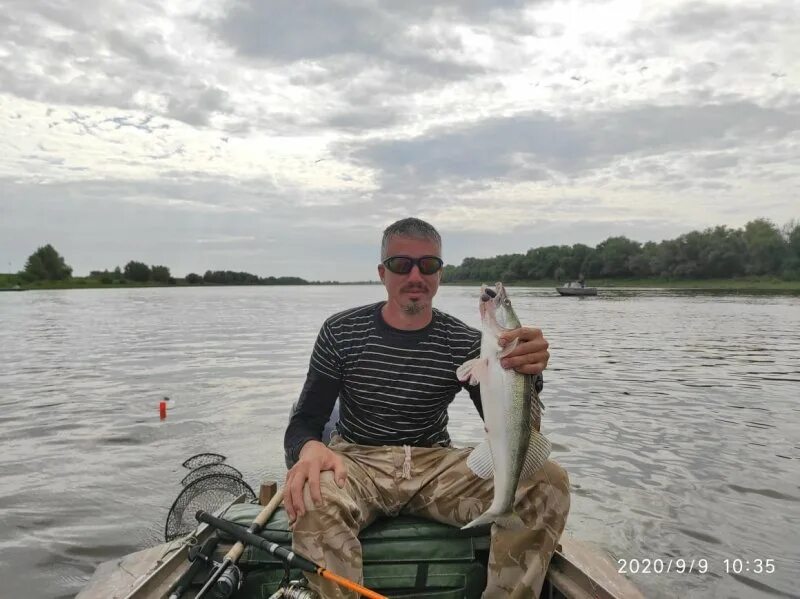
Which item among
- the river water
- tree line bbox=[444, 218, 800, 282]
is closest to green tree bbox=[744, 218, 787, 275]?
tree line bbox=[444, 218, 800, 282]

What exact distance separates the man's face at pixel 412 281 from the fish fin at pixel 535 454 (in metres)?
1.24

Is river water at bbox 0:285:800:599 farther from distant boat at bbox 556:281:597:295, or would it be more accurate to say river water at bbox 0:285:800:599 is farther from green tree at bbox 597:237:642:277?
green tree at bbox 597:237:642:277

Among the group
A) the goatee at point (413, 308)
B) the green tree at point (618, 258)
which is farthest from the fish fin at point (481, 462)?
the green tree at point (618, 258)

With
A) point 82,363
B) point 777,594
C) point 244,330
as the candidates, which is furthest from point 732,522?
point 244,330

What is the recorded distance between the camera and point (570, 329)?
108ft

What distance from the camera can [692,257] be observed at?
116250 mm

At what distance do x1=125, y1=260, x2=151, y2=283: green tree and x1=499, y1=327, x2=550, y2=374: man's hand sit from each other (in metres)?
178

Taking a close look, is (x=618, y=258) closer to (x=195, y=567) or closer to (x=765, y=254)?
(x=765, y=254)

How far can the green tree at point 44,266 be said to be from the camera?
137000mm

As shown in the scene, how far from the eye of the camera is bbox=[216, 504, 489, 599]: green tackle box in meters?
3.66

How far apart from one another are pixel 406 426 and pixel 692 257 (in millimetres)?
126913

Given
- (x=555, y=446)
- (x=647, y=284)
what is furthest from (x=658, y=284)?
(x=555, y=446)

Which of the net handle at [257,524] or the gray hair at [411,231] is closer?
the net handle at [257,524]

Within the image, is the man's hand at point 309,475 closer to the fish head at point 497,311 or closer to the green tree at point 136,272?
the fish head at point 497,311
